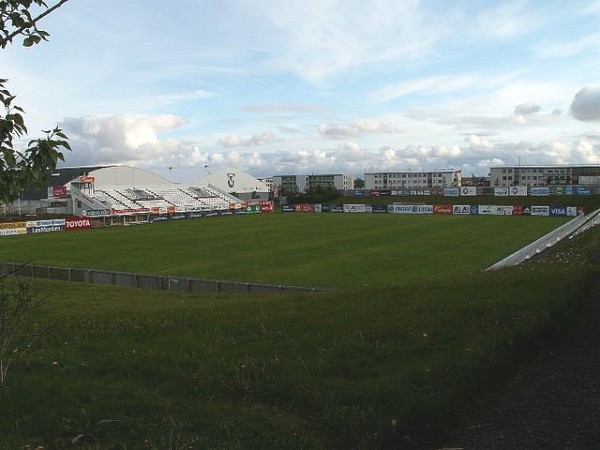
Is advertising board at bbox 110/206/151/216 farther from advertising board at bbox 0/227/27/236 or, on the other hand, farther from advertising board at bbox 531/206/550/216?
advertising board at bbox 531/206/550/216

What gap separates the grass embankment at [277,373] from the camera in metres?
5.02

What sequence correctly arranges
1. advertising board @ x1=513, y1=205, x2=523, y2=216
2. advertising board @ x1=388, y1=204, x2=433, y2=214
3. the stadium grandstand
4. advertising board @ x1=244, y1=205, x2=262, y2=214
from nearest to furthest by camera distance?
advertising board @ x1=513, y1=205, x2=523, y2=216 → the stadium grandstand → advertising board @ x1=388, y1=204, x2=433, y2=214 → advertising board @ x1=244, y1=205, x2=262, y2=214

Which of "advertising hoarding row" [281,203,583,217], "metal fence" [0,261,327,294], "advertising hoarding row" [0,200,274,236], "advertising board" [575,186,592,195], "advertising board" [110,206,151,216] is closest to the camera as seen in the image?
"metal fence" [0,261,327,294]

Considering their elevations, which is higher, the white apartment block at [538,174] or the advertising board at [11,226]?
the white apartment block at [538,174]

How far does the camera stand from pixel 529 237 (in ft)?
150

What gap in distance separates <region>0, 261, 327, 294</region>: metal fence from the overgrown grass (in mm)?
5717

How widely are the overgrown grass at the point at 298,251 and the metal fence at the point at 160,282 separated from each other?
5.72 m

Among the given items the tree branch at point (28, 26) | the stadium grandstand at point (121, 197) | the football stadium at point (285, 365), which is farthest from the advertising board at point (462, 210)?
the tree branch at point (28, 26)

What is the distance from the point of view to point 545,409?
19.1 ft

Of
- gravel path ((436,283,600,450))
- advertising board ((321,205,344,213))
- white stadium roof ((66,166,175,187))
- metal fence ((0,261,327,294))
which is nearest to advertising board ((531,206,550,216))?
advertising board ((321,205,344,213))

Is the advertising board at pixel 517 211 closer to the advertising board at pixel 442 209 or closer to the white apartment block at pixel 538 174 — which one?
the advertising board at pixel 442 209

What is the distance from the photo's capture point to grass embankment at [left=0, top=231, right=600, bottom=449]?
502 cm

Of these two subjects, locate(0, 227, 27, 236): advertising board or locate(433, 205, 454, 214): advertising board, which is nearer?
locate(0, 227, 27, 236): advertising board

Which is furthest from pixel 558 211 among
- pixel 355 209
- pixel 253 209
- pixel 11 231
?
pixel 11 231
